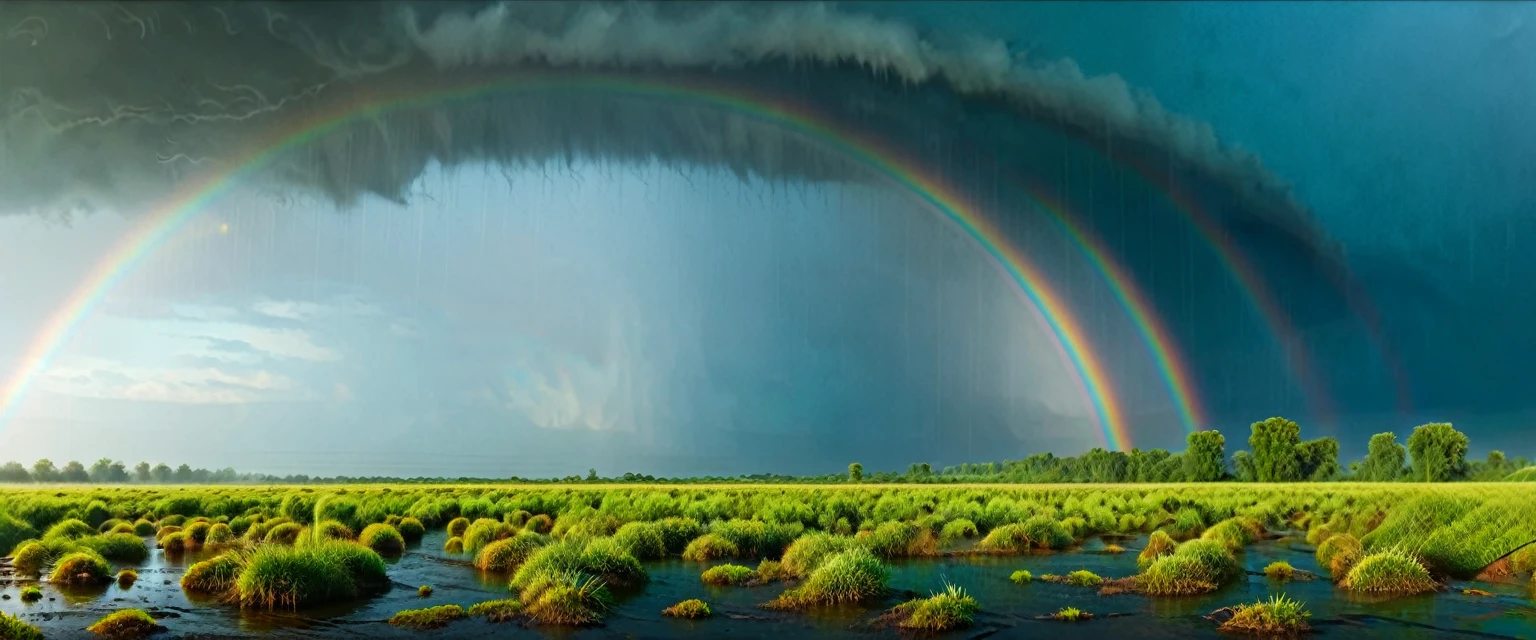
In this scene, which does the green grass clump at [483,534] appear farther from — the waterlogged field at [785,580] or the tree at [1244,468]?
the tree at [1244,468]

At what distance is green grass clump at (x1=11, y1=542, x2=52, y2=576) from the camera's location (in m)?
40.1

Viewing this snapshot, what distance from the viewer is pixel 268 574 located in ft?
105

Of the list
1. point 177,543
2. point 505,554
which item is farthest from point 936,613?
point 177,543

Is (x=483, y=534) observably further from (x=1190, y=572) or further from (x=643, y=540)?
(x=1190, y=572)

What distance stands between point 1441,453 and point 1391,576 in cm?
13820

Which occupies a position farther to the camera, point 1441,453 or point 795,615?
point 1441,453

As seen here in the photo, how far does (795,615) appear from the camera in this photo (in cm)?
3073

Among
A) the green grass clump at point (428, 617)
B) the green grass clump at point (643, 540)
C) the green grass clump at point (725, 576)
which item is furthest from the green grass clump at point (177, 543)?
the green grass clump at point (725, 576)

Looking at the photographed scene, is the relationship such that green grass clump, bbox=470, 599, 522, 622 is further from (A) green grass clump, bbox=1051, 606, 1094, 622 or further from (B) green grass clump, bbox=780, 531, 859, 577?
(A) green grass clump, bbox=1051, 606, 1094, 622

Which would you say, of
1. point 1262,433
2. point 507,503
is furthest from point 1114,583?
point 1262,433

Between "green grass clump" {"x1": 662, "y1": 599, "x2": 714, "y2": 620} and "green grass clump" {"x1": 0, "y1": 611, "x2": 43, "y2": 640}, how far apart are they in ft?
56.4

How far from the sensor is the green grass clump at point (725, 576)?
1485 inches

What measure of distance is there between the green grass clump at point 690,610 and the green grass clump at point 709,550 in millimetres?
14913

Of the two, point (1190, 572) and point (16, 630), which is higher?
point (16, 630)
